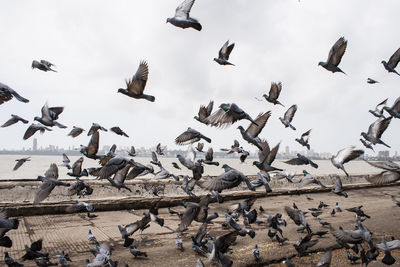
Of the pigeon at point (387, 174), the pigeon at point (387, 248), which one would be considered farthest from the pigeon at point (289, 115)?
the pigeon at point (387, 248)

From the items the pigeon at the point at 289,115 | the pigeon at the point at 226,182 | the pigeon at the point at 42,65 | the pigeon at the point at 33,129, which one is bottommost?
the pigeon at the point at 226,182

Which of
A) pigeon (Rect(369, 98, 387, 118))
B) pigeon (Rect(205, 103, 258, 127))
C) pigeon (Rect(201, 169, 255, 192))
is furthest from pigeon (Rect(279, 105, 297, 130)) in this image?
pigeon (Rect(201, 169, 255, 192))

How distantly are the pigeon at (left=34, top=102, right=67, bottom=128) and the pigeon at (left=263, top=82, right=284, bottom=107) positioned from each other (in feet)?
14.0

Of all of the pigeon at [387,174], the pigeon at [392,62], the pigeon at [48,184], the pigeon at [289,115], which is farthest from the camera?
the pigeon at [289,115]

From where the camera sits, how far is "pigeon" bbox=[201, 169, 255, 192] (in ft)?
14.0

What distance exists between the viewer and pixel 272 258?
158 inches

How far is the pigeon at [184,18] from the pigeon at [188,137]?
2.04 metres

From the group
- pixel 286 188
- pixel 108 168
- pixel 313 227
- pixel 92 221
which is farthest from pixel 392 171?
pixel 286 188

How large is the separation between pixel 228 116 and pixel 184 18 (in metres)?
1.88

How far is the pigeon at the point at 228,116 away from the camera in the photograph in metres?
4.87

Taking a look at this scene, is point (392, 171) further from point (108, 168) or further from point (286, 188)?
point (286, 188)

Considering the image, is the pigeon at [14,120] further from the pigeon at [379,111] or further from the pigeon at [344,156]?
the pigeon at [379,111]

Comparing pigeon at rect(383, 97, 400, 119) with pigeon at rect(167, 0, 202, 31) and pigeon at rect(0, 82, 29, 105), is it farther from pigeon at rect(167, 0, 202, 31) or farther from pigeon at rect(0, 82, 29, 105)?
pigeon at rect(0, 82, 29, 105)

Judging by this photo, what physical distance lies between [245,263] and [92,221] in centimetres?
386
